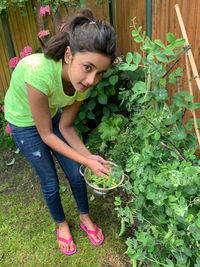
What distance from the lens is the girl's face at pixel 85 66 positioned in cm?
125

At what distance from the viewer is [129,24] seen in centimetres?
282

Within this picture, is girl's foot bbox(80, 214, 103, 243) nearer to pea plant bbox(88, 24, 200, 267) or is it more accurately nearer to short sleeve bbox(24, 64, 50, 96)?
pea plant bbox(88, 24, 200, 267)

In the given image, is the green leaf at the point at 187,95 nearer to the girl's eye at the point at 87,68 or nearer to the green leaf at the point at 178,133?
the green leaf at the point at 178,133

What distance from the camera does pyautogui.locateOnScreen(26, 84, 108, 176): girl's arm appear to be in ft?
4.51

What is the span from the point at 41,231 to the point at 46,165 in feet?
2.46

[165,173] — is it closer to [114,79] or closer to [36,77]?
[36,77]

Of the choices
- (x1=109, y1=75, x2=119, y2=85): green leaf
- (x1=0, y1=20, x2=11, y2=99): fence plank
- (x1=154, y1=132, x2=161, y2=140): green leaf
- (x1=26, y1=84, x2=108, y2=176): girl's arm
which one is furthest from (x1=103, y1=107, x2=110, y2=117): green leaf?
(x1=0, y1=20, x2=11, y2=99): fence plank

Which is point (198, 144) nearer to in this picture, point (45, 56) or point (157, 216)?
point (157, 216)

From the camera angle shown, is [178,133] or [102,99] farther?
[102,99]

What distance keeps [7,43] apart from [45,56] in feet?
8.13

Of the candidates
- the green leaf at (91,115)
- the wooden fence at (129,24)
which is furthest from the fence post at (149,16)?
the green leaf at (91,115)

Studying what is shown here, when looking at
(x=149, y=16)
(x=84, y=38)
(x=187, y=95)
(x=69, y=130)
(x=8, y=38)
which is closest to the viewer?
(x=187, y=95)

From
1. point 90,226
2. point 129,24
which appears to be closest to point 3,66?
point 129,24

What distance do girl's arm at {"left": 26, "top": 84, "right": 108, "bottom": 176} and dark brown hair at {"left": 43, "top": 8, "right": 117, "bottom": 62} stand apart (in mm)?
249
